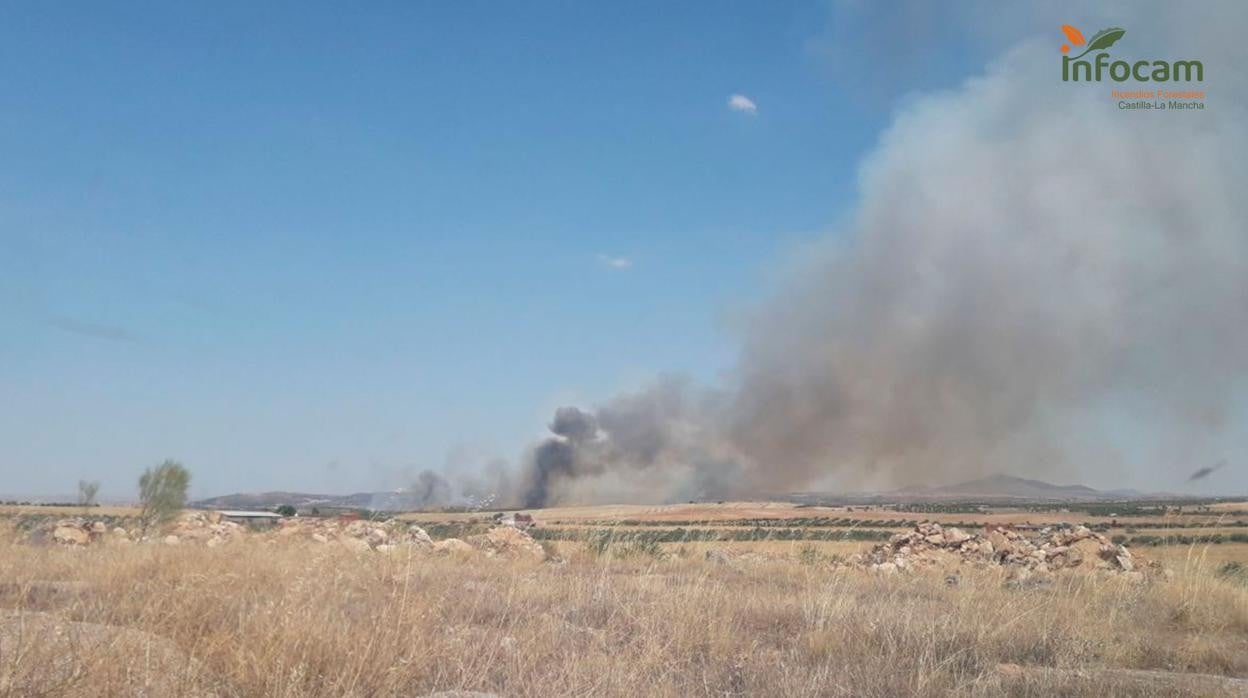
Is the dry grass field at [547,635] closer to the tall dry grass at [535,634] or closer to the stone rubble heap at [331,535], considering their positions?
the tall dry grass at [535,634]

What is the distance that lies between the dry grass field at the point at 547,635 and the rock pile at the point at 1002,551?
871cm

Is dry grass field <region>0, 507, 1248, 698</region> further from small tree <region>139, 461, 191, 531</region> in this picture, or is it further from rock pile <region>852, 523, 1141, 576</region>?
small tree <region>139, 461, 191, 531</region>

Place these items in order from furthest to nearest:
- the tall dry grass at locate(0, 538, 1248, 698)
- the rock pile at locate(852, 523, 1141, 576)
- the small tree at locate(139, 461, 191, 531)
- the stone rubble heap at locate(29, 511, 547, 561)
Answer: the small tree at locate(139, 461, 191, 531)
the rock pile at locate(852, 523, 1141, 576)
the stone rubble heap at locate(29, 511, 547, 561)
the tall dry grass at locate(0, 538, 1248, 698)

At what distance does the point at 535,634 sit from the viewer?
22.5 feet

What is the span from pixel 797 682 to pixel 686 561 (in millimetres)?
11154

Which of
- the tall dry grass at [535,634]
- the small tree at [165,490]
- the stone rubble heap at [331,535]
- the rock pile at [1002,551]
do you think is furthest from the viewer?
the small tree at [165,490]

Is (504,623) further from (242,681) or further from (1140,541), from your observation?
(1140,541)

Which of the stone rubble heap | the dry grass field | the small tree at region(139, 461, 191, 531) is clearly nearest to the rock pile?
the stone rubble heap

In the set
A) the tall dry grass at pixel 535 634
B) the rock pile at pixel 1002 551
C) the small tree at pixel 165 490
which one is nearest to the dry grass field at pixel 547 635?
the tall dry grass at pixel 535 634

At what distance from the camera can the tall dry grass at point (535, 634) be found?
4.70m

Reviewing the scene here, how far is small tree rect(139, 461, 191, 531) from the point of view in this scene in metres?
28.6

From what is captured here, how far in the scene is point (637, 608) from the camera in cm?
831

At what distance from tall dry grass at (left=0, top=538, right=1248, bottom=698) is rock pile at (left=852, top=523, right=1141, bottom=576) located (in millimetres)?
8413

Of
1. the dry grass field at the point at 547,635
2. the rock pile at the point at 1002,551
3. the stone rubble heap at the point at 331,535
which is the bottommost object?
the rock pile at the point at 1002,551
